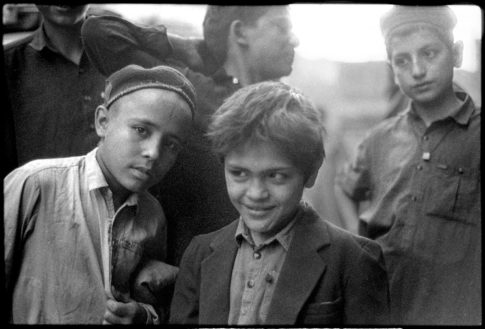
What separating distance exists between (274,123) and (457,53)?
0.45 metres

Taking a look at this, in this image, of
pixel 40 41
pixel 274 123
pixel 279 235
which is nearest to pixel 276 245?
pixel 279 235

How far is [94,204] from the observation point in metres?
1.32

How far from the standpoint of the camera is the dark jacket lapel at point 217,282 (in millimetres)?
1292

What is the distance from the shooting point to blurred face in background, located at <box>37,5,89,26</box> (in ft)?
4.45

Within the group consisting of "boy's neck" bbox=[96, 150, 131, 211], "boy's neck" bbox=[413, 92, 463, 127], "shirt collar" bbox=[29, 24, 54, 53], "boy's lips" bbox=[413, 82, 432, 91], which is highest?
"shirt collar" bbox=[29, 24, 54, 53]

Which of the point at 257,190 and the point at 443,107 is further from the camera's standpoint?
the point at 443,107

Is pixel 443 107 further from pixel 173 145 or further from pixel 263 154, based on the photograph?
pixel 173 145

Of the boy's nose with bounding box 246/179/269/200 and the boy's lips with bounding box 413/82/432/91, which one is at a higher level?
the boy's lips with bounding box 413/82/432/91

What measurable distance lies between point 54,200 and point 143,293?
0.27 m

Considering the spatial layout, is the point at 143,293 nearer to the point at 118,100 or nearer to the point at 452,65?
the point at 118,100

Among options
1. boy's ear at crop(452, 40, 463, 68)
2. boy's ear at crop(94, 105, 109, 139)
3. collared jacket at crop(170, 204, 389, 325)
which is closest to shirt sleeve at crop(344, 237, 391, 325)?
collared jacket at crop(170, 204, 389, 325)

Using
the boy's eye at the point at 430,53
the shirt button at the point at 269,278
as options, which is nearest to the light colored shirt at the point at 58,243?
the shirt button at the point at 269,278

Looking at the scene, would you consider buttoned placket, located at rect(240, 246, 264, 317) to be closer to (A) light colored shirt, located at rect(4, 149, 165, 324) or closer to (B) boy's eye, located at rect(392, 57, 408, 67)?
(A) light colored shirt, located at rect(4, 149, 165, 324)

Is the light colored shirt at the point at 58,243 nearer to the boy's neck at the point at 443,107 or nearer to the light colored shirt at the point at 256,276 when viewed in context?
the light colored shirt at the point at 256,276
